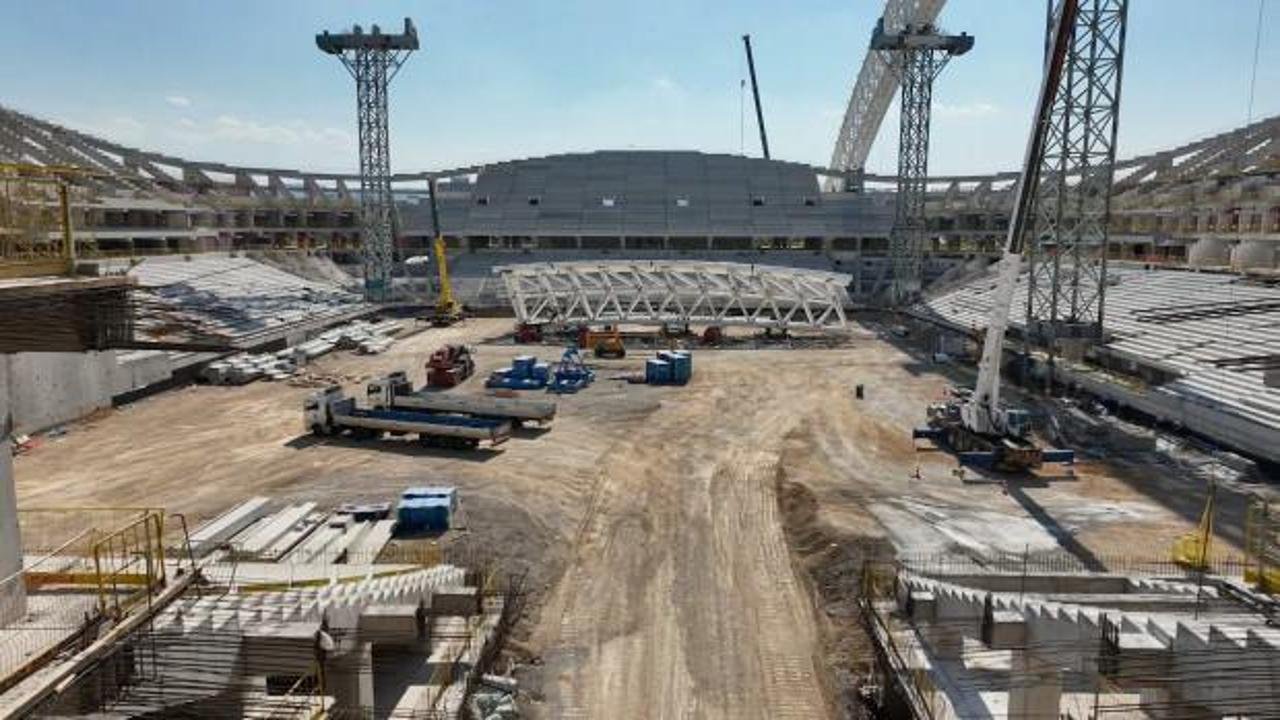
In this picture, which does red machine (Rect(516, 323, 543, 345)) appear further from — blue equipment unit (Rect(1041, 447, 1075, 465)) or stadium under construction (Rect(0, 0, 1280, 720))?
blue equipment unit (Rect(1041, 447, 1075, 465))

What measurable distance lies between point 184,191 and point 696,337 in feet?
169

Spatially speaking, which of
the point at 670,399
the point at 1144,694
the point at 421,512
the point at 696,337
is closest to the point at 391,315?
the point at 696,337

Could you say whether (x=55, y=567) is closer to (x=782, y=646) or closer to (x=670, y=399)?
(x=782, y=646)

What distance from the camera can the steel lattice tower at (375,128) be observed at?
59.3m

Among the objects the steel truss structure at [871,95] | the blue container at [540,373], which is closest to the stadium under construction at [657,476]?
the blue container at [540,373]

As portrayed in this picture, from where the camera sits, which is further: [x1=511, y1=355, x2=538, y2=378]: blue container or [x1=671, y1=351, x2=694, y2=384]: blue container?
[x1=671, y1=351, x2=694, y2=384]: blue container

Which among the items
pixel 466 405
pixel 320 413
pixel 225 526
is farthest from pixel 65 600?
pixel 466 405

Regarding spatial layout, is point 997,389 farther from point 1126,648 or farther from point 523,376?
point 523,376

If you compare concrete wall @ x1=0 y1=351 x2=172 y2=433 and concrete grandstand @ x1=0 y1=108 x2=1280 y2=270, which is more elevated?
concrete grandstand @ x1=0 y1=108 x2=1280 y2=270

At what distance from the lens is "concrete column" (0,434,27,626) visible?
29.0 feet

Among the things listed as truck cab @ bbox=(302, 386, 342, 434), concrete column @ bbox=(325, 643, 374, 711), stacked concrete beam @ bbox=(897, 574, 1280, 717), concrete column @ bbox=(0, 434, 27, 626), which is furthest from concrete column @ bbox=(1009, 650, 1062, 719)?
truck cab @ bbox=(302, 386, 342, 434)

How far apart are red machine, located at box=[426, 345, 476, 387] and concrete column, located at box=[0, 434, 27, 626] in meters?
28.3

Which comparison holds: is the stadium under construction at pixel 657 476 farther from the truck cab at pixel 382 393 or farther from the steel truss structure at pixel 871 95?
→ the steel truss structure at pixel 871 95

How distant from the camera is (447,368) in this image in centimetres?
3753
